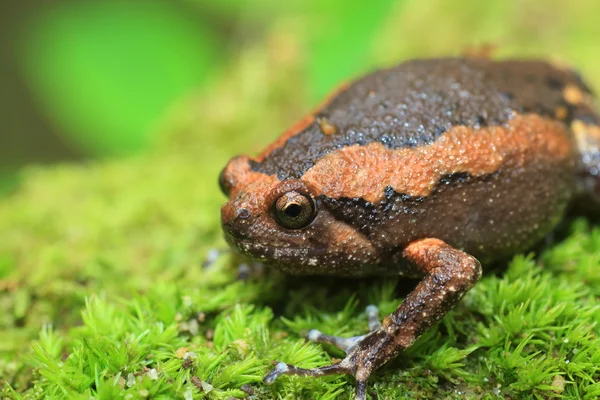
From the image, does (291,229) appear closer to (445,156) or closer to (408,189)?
(408,189)

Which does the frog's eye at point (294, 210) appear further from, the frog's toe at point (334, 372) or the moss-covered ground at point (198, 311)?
the frog's toe at point (334, 372)

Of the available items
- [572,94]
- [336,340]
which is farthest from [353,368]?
[572,94]

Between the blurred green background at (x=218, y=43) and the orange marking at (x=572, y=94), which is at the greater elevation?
the blurred green background at (x=218, y=43)

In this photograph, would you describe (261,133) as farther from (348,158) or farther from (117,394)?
(117,394)

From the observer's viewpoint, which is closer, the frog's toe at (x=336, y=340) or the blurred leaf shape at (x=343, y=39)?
the frog's toe at (x=336, y=340)

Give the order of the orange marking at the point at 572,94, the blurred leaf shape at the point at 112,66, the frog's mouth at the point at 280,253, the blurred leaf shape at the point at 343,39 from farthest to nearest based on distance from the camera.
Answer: the blurred leaf shape at the point at 112,66 < the blurred leaf shape at the point at 343,39 < the orange marking at the point at 572,94 < the frog's mouth at the point at 280,253

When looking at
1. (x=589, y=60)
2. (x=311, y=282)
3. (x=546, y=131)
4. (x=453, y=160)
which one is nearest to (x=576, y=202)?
(x=546, y=131)

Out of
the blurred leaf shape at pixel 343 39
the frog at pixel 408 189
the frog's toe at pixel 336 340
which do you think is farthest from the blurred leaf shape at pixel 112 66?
the frog's toe at pixel 336 340

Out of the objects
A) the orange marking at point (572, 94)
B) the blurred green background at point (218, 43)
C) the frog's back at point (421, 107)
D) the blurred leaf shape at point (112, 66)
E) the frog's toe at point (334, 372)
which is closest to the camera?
the frog's toe at point (334, 372)
